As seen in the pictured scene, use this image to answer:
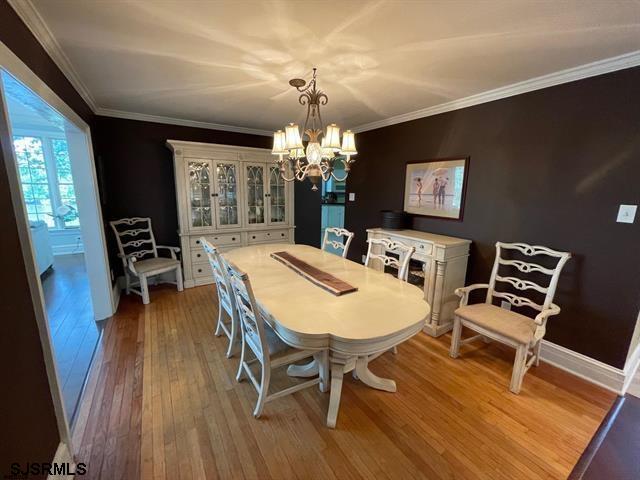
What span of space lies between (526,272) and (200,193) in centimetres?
372

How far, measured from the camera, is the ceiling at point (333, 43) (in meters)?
1.35

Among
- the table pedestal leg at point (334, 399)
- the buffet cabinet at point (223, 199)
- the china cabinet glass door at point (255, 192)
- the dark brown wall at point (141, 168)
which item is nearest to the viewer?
the table pedestal leg at point (334, 399)

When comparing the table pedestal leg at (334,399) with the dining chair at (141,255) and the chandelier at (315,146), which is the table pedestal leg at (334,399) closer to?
the chandelier at (315,146)

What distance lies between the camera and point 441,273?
2580 millimetres

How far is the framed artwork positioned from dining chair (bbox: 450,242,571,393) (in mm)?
675

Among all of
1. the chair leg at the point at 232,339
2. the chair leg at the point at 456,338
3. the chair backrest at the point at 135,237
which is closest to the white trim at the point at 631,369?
the chair leg at the point at 456,338

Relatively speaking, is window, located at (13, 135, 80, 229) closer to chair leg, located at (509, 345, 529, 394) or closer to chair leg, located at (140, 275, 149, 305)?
chair leg, located at (140, 275, 149, 305)

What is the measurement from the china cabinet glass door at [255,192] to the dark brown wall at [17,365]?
2.81 m

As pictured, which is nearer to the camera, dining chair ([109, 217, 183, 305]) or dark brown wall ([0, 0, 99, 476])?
dark brown wall ([0, 0, 99, 476])

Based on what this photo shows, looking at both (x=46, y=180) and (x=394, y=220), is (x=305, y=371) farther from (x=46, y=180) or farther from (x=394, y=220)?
(x=46, y=180)

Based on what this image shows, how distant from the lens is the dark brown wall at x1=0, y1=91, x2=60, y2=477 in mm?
1009

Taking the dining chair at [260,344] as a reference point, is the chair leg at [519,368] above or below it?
below

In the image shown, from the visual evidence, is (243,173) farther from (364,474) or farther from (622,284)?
(622,284)

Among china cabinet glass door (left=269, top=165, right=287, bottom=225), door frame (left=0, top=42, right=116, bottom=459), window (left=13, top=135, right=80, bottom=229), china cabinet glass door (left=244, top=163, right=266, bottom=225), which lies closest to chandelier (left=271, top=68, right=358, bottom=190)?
door frame (left=0, top=42, right=116, bottom=459)
